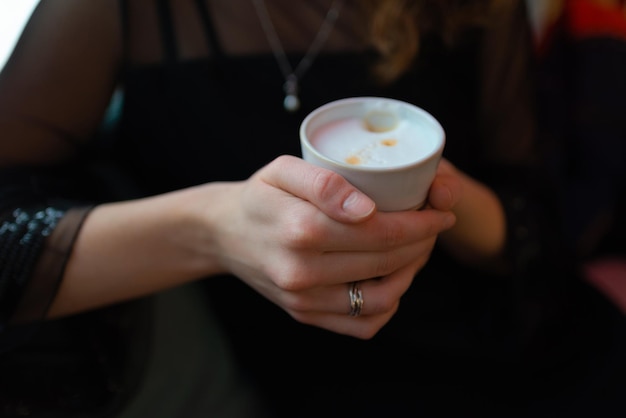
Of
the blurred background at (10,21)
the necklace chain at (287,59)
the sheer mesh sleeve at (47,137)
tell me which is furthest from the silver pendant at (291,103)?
the blurred background at (10,21)

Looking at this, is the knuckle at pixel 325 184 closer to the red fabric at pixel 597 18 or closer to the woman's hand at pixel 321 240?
the woman's hand at pixel 321 240

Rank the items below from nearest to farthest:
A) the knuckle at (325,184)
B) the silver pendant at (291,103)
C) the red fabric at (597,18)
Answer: the knuckle at (325,184)
the silver pendant at (291,103)
the red fabric at (597,18)

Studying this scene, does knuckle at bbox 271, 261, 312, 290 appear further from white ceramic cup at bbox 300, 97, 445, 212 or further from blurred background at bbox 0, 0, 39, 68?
blurred background at bbox 0, 0, 39, 68

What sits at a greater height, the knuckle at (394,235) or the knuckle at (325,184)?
the knuckle at (325,184)

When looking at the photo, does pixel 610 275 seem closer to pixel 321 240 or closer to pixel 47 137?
pixel 321 240

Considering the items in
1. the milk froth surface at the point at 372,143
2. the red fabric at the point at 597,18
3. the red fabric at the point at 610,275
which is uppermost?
the milk froth surface at the point at 372,143

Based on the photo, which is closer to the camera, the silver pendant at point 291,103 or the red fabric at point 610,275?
the silver pendant at point 291,103

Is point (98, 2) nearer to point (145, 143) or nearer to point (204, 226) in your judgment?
point (145, 143)
